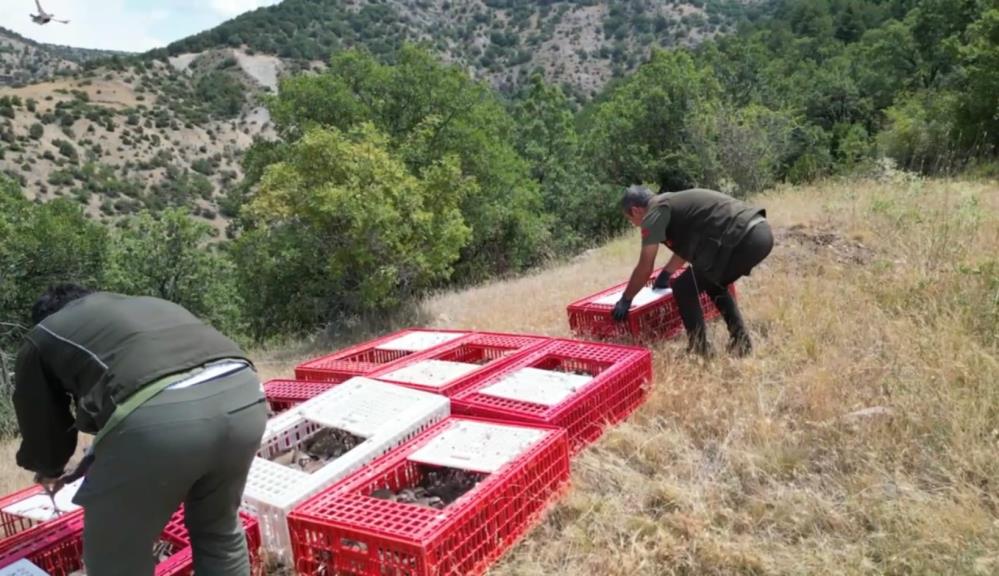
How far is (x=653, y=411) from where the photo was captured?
362 cm

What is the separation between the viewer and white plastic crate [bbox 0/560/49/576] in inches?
91.1

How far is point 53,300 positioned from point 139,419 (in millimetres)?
704

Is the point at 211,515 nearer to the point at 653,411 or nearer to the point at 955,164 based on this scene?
the point at 653,411

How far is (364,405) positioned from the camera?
344 centimetres

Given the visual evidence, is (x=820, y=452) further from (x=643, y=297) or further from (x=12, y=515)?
(x=12, y=515)

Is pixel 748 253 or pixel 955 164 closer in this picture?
pixel 748 253

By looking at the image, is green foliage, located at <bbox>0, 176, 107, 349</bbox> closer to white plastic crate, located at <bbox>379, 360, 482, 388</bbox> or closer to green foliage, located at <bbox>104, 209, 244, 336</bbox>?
green foliage, located at <bbox>104, 209, 244, 336</bbox>

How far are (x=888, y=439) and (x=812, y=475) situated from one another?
1.27 ft

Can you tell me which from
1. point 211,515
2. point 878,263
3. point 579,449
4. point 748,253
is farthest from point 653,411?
point 878,263

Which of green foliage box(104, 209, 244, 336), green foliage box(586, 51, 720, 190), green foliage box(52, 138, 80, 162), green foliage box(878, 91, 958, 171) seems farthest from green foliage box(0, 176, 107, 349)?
green foliage box(52, 138, 80, 162)

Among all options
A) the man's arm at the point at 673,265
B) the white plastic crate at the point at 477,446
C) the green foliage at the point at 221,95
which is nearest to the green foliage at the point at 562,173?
the man's arm at the point at 673,265

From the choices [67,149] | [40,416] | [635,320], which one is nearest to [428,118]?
[635,320]

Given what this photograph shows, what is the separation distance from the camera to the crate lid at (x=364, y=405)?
325cm

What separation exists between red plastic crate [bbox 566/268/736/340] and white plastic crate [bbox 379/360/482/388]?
1.22 metres
